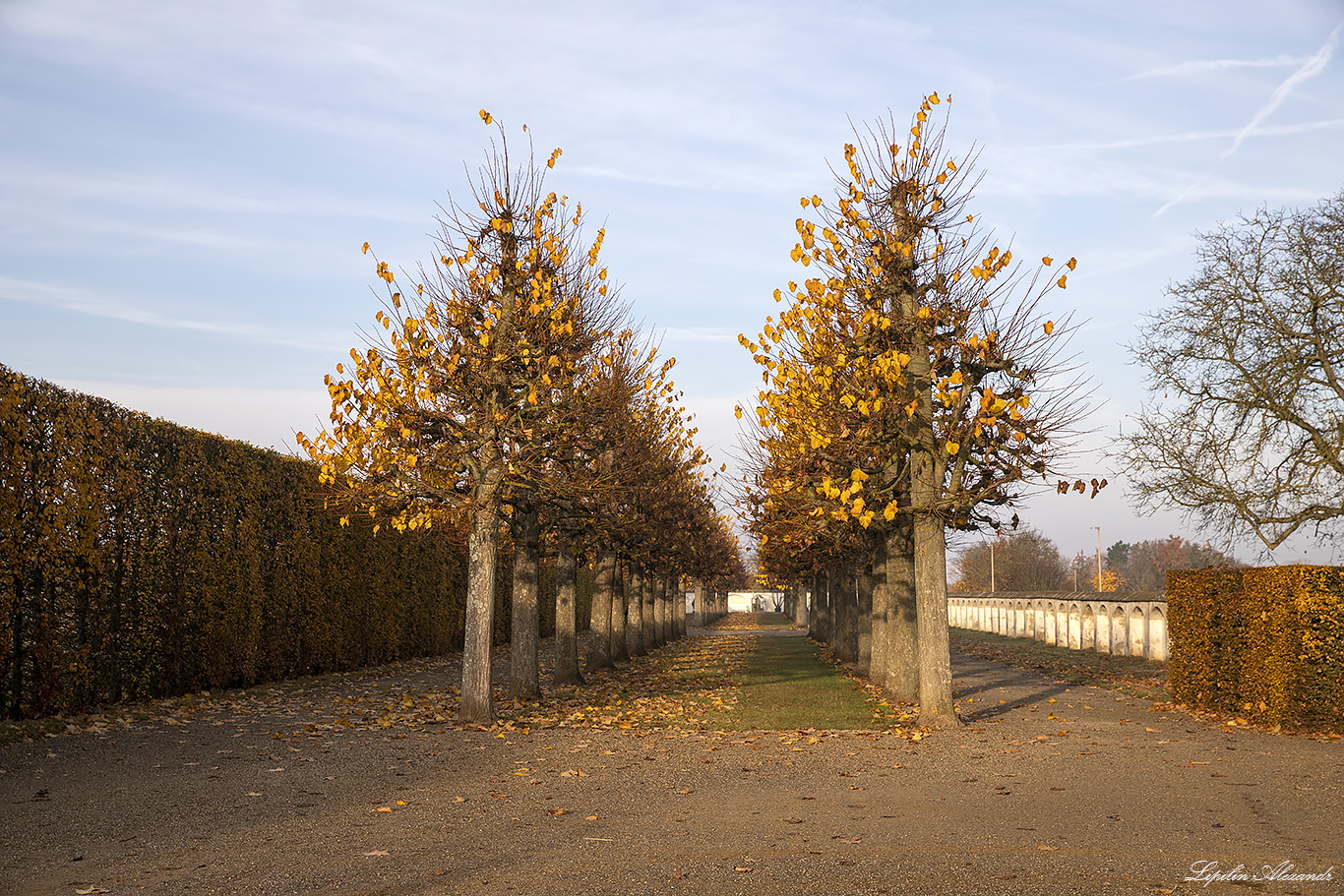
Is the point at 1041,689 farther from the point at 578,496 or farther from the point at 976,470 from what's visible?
the point at 578,496

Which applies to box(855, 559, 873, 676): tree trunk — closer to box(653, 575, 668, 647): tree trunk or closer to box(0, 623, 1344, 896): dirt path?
box(0, 623, 1344, 896): dirt path

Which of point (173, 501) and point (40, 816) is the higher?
point (173, 501)

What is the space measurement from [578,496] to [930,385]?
17.7 ft

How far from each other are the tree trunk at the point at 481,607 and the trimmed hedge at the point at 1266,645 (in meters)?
9.81

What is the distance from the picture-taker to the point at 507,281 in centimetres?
1411

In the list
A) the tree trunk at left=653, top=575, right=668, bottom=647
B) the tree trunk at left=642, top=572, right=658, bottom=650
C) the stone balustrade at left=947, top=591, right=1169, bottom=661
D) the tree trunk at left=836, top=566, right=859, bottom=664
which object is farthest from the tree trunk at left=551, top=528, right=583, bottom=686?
the stone balustrade at left=947, top=591, right=1169, bottom=661

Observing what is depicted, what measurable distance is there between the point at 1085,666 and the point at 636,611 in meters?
12.1

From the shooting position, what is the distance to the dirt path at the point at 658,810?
18.6 ft

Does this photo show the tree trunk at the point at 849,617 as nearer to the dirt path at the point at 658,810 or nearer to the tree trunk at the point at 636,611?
the tree trunk at the point at 636,611

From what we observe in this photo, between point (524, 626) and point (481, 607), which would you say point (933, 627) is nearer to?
point (481, 607)

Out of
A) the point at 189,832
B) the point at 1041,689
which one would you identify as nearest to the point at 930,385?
the point at 1041,689

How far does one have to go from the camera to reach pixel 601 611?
21016 mm

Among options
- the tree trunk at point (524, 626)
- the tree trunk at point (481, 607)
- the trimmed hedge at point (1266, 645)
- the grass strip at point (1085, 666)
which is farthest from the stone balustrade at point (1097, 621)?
the tree trunk at point (481, 607)

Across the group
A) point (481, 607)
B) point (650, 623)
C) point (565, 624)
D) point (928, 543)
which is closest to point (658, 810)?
point (481, 607)
